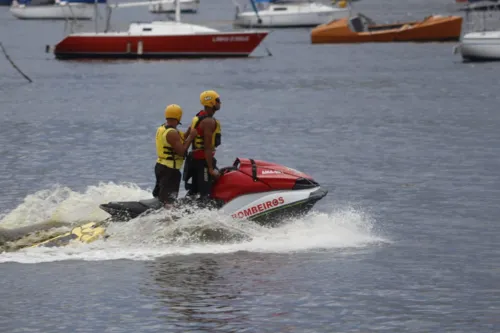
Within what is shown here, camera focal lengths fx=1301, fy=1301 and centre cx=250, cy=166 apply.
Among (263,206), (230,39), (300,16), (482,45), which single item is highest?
(300,16)

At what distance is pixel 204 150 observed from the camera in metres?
18.7

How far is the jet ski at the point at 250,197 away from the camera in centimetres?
1897

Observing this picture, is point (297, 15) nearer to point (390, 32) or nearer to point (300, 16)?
point (300, 16)

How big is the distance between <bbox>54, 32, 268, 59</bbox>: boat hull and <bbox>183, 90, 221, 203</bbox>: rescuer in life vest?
53.4 m

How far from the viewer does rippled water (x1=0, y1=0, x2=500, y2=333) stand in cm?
1608

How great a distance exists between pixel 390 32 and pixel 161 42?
2387cm

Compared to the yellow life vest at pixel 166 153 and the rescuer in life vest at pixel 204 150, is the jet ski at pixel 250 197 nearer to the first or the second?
the rescuer in life vest at pixel 204 150

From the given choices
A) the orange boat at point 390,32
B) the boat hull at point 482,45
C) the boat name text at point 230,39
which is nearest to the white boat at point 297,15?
the orange boat at point 390,32

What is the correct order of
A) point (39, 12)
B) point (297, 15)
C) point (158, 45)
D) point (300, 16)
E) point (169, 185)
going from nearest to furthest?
point (169, 185)
point (158, 45)
point (297, 15)
point (300, 16)
point (39, 12)

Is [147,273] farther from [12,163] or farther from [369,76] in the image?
[369,76]

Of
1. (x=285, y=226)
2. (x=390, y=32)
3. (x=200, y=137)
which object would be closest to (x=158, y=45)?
(x=390, y=32)

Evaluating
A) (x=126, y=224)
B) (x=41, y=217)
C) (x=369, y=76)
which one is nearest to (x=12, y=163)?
(x=41, y=217)

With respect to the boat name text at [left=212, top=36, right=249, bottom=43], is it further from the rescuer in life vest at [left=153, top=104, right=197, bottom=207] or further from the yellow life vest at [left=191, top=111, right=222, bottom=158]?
the yellow life vest at [left=191, top=111, right=222, bottom=158]

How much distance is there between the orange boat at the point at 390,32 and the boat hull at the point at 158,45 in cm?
1765
